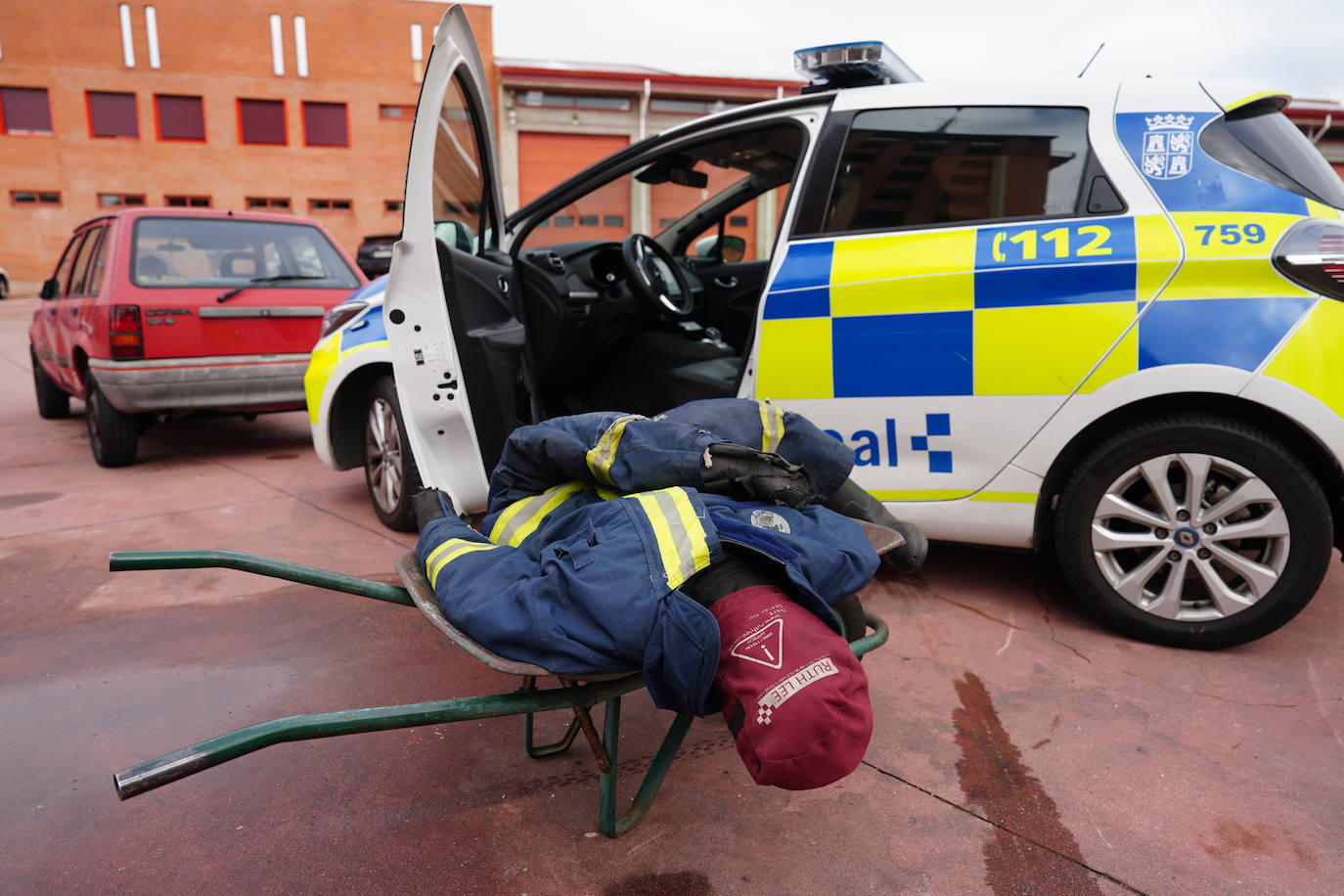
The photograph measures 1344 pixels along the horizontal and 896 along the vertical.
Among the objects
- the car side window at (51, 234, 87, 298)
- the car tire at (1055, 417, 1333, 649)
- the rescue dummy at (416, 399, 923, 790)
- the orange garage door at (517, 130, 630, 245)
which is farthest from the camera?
the orange garage door at (517, 130, 630, 245)

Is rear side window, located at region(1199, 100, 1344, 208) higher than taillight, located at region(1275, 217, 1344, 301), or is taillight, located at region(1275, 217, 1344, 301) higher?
rear side window, located at region(1199, 100, 1344, 208)

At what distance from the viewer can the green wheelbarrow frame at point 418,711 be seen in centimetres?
119

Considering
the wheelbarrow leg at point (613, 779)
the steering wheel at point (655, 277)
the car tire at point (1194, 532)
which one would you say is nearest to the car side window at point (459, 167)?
→ the steering wheel at point (655, 277)

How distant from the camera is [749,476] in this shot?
70.6 inches

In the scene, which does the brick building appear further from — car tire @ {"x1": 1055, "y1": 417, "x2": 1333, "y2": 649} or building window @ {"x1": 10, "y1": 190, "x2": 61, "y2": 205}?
building window @ {"x1": 10, "y1": 190, "x2": 61, "y2": 205}

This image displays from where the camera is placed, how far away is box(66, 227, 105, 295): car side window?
17.6 ft

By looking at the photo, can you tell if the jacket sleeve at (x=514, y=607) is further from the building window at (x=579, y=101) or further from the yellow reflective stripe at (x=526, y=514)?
the building window at (x=579, y=101)

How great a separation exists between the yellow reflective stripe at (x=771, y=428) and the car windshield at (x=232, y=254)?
4201 millimetres

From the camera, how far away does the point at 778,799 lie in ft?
6.33

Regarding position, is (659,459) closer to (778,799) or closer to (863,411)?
(778,799)

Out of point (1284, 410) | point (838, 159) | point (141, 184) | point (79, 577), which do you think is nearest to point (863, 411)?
point (838, 159)

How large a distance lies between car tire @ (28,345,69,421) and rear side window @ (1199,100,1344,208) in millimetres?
7652

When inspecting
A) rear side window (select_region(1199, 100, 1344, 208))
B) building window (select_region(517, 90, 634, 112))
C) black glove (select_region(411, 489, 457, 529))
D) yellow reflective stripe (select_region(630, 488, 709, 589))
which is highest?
building window (select_region(517, 90, 634, 112))

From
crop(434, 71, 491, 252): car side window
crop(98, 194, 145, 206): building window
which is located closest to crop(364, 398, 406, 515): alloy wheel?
crop(434, 71, 491, 252): car side window
